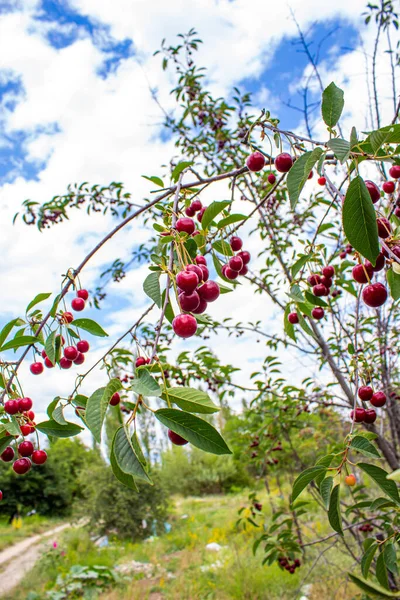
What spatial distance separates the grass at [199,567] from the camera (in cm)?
474

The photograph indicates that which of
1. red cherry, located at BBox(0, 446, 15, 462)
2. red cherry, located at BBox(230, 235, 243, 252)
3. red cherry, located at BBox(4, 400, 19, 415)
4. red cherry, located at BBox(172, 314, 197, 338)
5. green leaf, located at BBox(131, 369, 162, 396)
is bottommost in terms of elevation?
green leaf, located at BBox(131, 369, 162, 396)

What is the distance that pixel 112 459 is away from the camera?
53cm

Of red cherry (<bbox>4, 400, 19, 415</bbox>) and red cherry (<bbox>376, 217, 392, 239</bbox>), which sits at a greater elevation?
red cherry (<bbox>376, 217, 392, 239</bbox>)

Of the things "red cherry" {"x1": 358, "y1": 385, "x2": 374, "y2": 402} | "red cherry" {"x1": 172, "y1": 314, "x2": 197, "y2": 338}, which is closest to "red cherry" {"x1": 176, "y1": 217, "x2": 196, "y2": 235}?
"red cherry" {"x1": 172, "y1": 314, "x2": 197, "y2": 338}

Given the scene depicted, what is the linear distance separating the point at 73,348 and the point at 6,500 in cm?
1577

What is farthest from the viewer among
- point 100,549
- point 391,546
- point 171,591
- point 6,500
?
point 6,500

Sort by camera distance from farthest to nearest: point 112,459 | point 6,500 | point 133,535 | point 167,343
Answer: point 6,500 → point 133,535 → point 167,343 → point 112,459

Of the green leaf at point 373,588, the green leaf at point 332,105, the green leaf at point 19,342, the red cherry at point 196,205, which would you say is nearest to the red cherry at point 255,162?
the red cherry at point 196,205

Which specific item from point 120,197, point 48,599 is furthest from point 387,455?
point 48,599

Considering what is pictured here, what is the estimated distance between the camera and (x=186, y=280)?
2.14ft

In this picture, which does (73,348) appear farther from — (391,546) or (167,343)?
(167,343)

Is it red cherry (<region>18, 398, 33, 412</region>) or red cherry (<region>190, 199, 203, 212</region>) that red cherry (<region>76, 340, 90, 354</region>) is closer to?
red cherry (<region>18, 398, 33, 412</region>)

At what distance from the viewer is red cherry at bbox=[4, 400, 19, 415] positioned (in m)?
0.97

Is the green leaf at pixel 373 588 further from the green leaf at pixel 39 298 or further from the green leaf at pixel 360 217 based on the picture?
the green leaf at pixel 39 298
